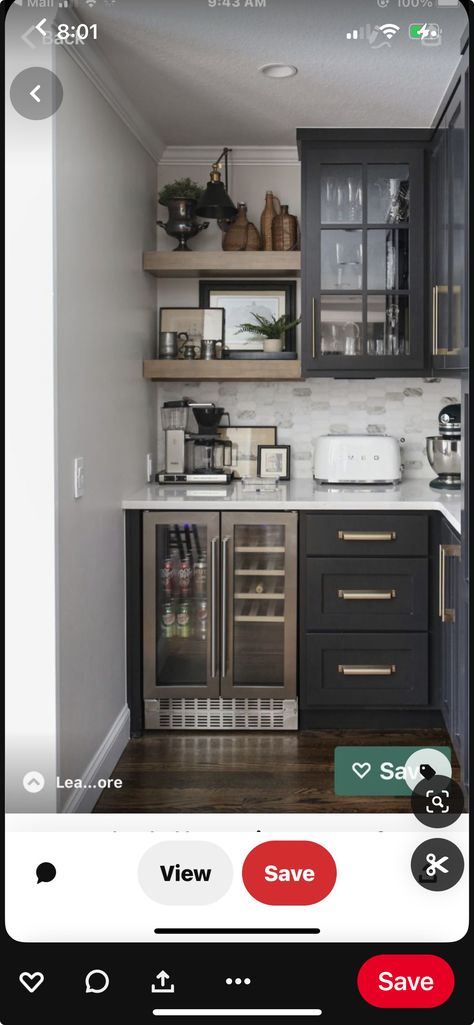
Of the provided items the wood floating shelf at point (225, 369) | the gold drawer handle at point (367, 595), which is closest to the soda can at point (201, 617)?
the gold drawer handle at point (367, 595)

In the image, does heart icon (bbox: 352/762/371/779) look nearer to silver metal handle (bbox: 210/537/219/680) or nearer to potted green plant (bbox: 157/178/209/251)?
silver metal handle (bbox: 210/537/219/680)

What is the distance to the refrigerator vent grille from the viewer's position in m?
2.82

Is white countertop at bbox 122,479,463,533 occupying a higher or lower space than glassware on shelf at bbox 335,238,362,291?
lower

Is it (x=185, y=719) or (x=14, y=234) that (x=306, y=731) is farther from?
Result: (x=14, y=234)

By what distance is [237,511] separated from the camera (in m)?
2.77

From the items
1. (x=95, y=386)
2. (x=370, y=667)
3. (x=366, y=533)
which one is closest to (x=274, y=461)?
(x=366, y=533)

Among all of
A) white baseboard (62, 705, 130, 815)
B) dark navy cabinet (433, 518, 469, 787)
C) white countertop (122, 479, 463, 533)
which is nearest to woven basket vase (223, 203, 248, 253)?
white countertop (122, 479, 463, 533)

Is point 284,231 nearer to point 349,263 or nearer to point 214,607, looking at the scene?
point 349,263

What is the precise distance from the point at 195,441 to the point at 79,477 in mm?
1266

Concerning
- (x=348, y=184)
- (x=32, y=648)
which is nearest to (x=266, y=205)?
(x=348, y=184)
